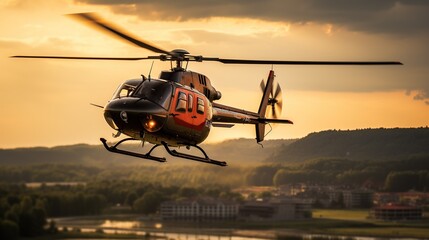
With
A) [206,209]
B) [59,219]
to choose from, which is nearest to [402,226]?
[206,209]

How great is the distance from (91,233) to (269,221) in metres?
15.1

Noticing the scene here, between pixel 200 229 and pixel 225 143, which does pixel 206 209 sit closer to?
pixel 200 229

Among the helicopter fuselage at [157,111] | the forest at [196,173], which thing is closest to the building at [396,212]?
the forest at [196,173]

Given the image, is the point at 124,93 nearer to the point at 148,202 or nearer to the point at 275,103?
the point at 275,103

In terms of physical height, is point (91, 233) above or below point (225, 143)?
below

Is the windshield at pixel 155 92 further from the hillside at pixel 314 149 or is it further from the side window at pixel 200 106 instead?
the hillside at pixel 314 149

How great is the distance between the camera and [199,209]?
3642 inches

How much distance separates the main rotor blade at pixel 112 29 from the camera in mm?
23828

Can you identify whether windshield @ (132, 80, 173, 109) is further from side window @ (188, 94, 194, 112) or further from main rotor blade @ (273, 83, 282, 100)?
main rotor blade @ (273, 83, 282, 100)

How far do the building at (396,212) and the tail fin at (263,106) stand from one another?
43201 millimetres

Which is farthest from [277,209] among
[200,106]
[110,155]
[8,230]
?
[200,106]

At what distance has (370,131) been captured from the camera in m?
70.3

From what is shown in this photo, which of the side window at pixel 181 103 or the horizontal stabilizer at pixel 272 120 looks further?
the horizontal stabilizer at pixel 272 120

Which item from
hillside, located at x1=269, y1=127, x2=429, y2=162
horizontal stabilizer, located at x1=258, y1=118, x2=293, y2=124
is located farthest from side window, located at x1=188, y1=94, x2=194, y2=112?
hillside, located at x1=269, y1=127, x2=429, y2=162
